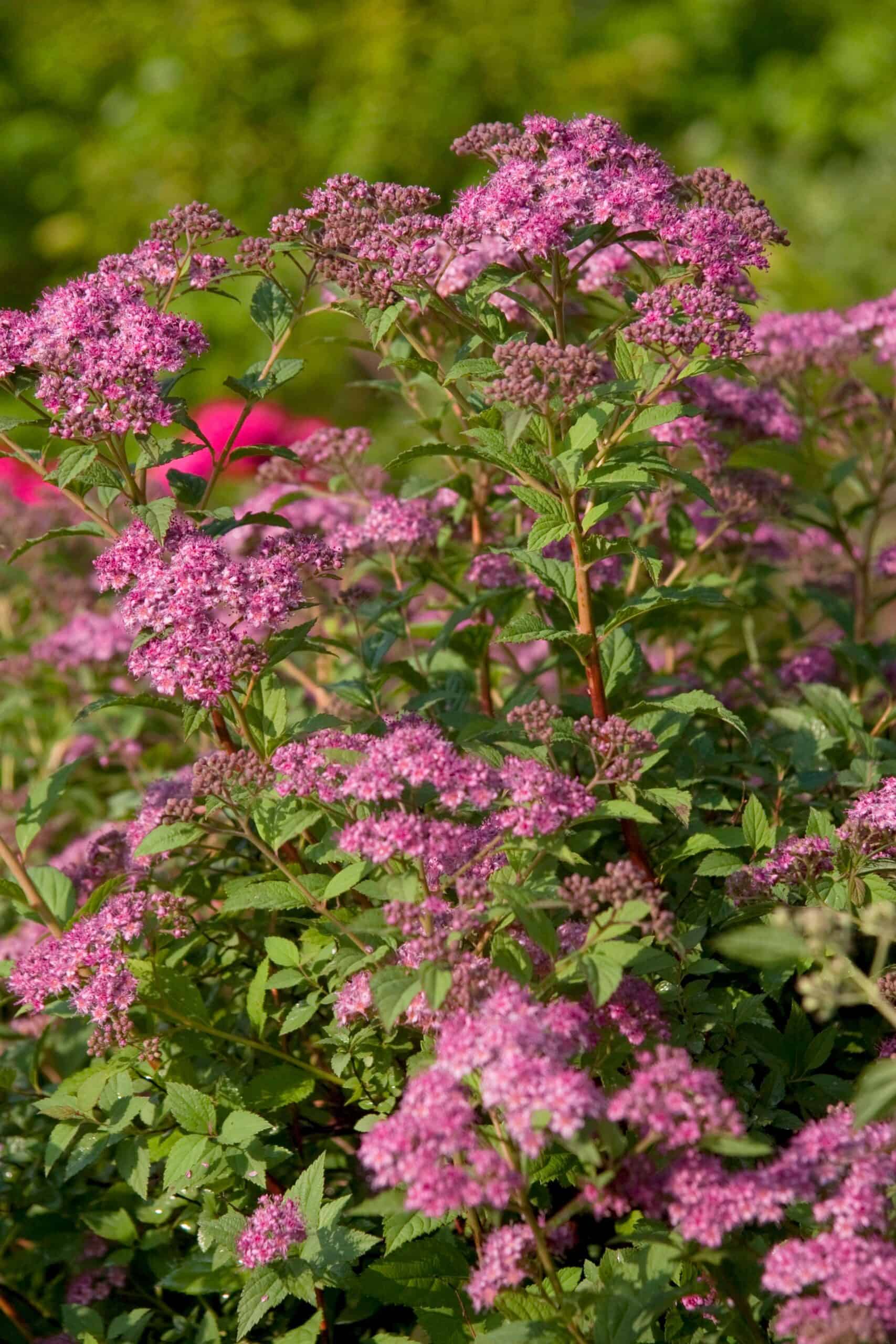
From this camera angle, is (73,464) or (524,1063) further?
(73,464)

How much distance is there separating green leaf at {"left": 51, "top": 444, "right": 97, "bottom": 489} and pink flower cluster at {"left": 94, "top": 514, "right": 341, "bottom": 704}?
0.36 feet

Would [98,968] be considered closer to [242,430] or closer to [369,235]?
[369,235]

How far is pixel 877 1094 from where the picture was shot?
1.40 meters

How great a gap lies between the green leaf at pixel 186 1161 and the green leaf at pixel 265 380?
3.50 ft

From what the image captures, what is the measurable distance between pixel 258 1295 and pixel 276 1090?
1.03 ft

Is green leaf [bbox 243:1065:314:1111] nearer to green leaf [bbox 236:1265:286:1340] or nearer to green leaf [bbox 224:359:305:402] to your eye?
green leaf [bbox 236:1265:286:1340]

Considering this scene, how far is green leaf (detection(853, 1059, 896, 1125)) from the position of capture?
1393 millimetres

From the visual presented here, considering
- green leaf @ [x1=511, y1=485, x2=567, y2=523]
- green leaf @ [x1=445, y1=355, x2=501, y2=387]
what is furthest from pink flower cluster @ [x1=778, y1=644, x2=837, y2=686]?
green leaf @ [x1=445, y1=355, x2=501, y2=387]

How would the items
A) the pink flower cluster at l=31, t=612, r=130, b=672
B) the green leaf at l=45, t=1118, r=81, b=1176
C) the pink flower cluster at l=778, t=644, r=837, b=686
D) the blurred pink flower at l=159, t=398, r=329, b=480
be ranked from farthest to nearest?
the blurred pink flower at l=159, t=398, r=329, b=480 < the pink flower cluster at l=31, t=612, r=130, b=672 < the pink flower cluster at l=778, t=644, r=837, b=686 < the green leaf at l=45, t=1118, r=81, b=1176

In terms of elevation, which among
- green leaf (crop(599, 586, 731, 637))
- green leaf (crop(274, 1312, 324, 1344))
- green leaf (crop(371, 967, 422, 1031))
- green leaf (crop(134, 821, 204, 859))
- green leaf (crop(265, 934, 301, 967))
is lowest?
green leaf (crop(274, 1312, 324, 1344))

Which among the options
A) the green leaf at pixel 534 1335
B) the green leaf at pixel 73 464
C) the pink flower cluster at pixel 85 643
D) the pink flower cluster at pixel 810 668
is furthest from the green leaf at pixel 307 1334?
the pink flower cluster at pixel 85 643

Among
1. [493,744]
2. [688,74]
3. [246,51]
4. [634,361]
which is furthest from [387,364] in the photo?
[688,74]

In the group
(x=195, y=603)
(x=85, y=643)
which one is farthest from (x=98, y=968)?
(x=85, y=643)

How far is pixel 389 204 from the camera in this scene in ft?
6.57
